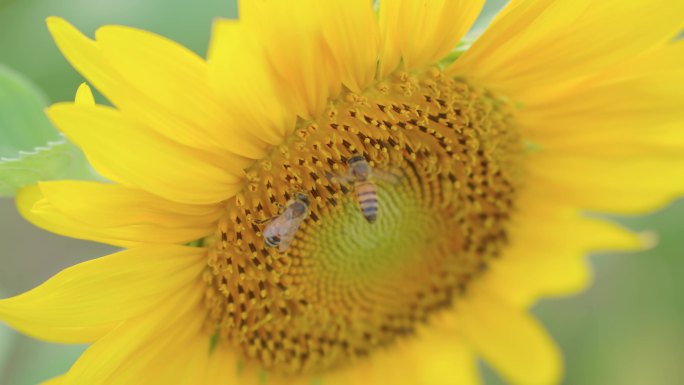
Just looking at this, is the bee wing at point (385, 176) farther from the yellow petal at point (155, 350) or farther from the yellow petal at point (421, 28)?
the yellow petal at point (155, 350)

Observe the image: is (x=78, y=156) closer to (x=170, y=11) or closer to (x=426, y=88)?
(x=426, y=88)

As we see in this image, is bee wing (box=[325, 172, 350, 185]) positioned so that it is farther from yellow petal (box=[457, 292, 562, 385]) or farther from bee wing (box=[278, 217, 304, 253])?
yellow petal (box=[457, 292, 562, 385])

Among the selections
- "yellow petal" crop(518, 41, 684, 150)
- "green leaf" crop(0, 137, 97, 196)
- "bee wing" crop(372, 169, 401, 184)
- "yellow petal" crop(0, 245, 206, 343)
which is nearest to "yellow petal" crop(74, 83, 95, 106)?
"green leaf" crop(0, 137, 97, 196)

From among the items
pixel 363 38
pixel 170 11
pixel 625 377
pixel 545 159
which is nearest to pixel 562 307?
pixel 625 377

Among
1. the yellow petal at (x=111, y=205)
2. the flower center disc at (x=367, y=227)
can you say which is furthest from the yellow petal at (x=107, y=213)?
the flower center disc at (x=367, y=227)

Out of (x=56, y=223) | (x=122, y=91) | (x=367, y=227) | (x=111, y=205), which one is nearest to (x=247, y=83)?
(x=122, y=91)

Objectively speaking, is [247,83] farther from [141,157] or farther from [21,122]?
[21,122]
